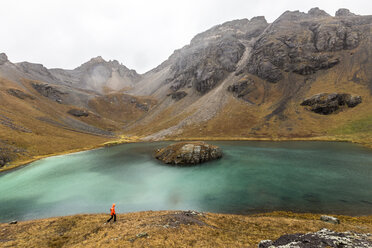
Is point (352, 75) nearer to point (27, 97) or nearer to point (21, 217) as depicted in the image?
point (21, 217)

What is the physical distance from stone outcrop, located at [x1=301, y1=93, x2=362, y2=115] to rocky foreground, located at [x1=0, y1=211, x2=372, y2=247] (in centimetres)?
11787

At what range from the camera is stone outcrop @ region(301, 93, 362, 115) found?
10850cm

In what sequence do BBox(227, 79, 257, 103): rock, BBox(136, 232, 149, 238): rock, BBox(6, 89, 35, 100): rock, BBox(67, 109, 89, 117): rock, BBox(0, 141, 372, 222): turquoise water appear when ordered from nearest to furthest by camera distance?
BBox(136, 232, 149, 238): rock < BBox(0, 141, 372, 222): turquoise water < BBox(6, 89, 35, 100): rock < BBox(227, 79, 257, 103): rock < BBox(67, 109, 89, 117): rock

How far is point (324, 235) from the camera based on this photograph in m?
12.4

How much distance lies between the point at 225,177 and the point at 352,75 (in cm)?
15613

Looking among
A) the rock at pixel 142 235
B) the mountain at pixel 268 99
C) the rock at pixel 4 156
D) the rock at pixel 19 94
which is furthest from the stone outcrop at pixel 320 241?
the rock at pixel 19 94

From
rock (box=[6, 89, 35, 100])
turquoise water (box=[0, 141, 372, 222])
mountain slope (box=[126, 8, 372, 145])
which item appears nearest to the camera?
turquoise water (box=[0, 141, 372, 222])

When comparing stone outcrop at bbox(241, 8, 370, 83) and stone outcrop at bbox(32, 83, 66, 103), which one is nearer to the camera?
stone outcrop at bbox(241, 8, 370, 83)

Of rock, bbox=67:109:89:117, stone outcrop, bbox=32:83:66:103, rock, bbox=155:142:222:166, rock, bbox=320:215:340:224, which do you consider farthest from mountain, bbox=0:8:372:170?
rock, bbox=320:215:340:224

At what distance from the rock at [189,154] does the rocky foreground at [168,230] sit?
34.0m

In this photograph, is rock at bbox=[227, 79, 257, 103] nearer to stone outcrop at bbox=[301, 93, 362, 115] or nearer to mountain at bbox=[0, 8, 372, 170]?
mountain at bbox=[0, 8, 372, 170]

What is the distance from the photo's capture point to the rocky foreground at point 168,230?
14826 mm

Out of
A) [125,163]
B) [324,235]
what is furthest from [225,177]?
[125,163]

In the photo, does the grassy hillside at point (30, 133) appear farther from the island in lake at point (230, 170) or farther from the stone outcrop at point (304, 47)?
the stone outcrop at point (304, 47)
